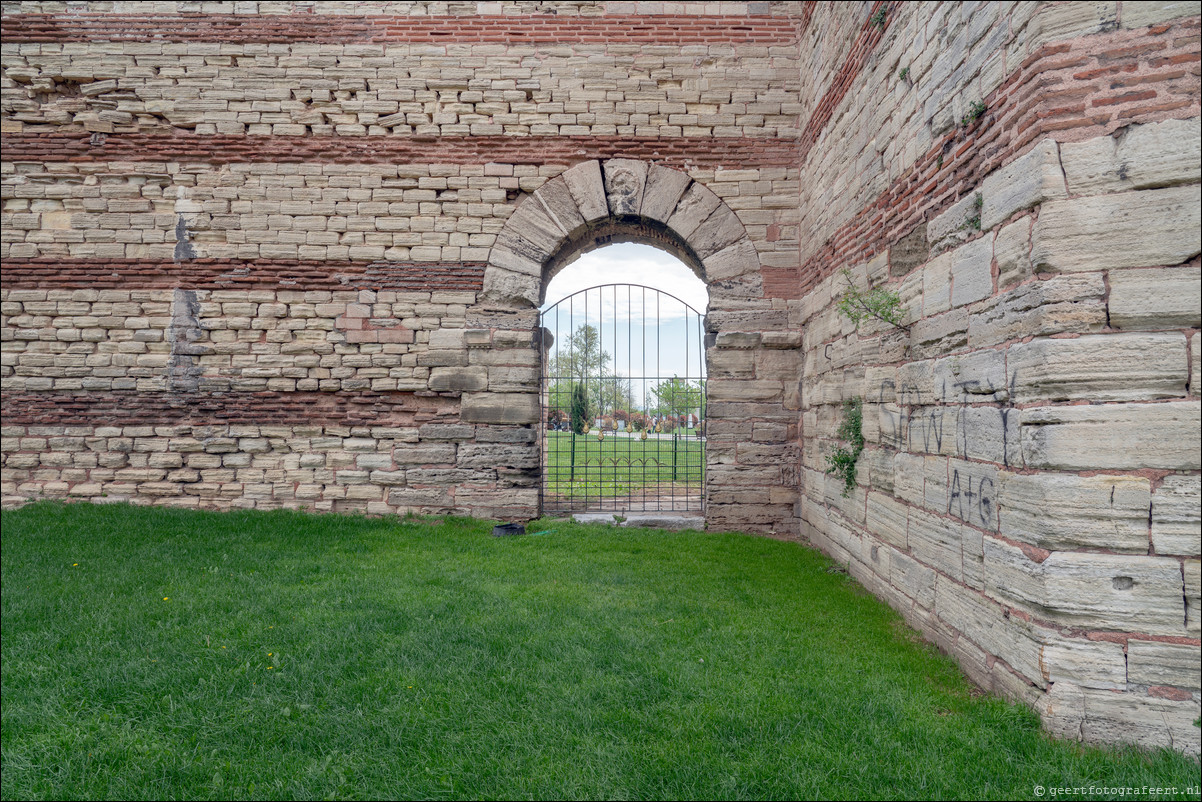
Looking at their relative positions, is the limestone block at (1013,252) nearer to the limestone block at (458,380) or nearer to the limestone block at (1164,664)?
the limestone block at (1164,664)

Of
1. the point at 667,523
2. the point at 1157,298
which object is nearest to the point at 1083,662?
the point at 1157,298

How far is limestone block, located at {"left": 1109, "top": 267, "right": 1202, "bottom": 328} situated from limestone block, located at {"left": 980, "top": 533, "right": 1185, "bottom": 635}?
889 millimetres

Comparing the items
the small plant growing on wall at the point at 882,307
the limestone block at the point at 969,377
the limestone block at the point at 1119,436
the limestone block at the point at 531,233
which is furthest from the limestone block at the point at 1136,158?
the limestone block at the point at 531,233

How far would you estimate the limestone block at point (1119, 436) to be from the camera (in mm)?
Answer: 2289

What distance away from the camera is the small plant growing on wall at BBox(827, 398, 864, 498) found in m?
4.65

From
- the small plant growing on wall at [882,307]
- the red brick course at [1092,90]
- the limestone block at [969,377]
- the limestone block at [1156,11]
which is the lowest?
the limestone block at [969,377]

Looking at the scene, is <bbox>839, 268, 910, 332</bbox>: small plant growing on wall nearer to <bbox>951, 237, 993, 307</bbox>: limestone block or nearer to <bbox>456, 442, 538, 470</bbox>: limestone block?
<bbox>951, 237, 993, 307</bbox>: limestone block

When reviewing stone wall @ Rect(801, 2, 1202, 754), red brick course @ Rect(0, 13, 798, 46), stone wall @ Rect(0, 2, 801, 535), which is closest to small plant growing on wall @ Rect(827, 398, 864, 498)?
stone wall @ Rect(801, 2, 1202, 754)

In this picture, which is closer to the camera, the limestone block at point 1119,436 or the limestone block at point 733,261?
the limestone block at point 1119,436

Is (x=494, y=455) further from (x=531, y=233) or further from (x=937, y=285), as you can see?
(x=937, y=285)

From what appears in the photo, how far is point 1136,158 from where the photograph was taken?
7.81 ft

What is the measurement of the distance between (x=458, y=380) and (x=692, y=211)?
9.91 feet

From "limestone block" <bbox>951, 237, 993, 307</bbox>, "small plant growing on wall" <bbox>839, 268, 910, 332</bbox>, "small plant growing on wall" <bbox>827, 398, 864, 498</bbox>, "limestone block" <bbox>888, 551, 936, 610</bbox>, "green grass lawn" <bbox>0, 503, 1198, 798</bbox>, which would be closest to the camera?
"green grass lawn" <bbox>0, 503, 1198, 798</bbox>

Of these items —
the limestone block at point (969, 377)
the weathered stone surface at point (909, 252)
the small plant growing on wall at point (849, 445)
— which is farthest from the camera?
the small plant growing on wall at point (849, 445)
